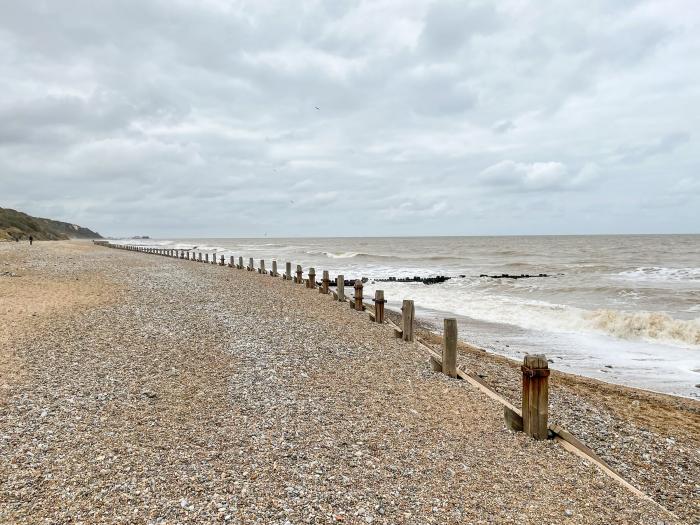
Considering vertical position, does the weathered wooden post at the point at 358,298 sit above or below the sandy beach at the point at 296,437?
above

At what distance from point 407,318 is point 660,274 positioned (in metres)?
33.4

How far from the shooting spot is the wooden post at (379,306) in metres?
12.6

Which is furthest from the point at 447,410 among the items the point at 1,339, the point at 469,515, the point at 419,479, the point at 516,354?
the point at 1,339

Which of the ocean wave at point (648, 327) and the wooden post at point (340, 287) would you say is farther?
the wooden post at point (340, 287)

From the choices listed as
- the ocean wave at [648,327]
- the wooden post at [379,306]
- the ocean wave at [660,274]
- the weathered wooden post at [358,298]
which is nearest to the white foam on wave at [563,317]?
the ocean wave at [648,327]

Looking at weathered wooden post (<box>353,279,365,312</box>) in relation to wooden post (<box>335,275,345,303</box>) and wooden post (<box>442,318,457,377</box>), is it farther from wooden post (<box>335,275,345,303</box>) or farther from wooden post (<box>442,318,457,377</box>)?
wooden post (<box>442,318,457,377</box>)

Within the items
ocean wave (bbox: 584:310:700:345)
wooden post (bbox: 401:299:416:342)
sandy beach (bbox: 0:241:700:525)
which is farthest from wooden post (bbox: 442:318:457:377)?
ocean wave (bbox: 584:310:700:345)

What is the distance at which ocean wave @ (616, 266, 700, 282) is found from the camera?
3253 cm

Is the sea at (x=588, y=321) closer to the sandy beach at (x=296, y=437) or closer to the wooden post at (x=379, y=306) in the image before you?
the sandy beach at (x=296, y=437)

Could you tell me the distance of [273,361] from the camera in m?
8.74

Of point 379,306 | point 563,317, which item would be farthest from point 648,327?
point 379,306

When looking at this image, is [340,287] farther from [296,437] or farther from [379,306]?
[296,437]

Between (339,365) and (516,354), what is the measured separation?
5835mm

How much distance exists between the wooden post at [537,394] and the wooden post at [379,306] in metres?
6.89
